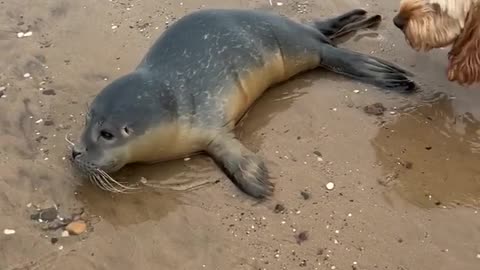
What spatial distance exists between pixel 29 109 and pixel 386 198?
Answer: 2.35m

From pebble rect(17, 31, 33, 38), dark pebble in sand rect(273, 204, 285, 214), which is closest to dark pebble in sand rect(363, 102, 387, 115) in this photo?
dark pebble in sand rect(273, 204, 285, 214)

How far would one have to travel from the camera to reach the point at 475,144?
4609 millimetres

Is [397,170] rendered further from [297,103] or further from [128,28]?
[128,28]

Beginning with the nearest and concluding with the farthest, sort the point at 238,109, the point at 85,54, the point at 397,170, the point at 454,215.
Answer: the point at 454,215
the point at 397,170
the point at 238,109
the point at 85,54

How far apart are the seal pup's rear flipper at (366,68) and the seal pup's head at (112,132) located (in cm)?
136

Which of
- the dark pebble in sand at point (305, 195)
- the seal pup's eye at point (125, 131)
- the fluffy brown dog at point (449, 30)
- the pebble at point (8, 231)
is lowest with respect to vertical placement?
the dark pebble in sand at point (305, 195)

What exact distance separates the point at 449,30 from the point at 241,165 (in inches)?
58.7

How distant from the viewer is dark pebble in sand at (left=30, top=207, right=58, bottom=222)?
421 cm

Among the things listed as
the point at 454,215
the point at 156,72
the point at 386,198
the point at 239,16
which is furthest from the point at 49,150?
the point at 454,215

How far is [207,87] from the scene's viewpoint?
4676mm

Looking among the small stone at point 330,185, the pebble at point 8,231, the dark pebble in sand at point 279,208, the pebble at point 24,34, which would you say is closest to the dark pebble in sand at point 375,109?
the small stone at point 330,185

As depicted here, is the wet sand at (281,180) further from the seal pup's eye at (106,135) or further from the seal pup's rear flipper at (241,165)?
the seal pup's eye at (106,135)

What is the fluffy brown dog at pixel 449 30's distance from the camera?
449cm

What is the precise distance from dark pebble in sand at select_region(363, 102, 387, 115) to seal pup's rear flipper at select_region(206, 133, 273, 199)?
86 cm
